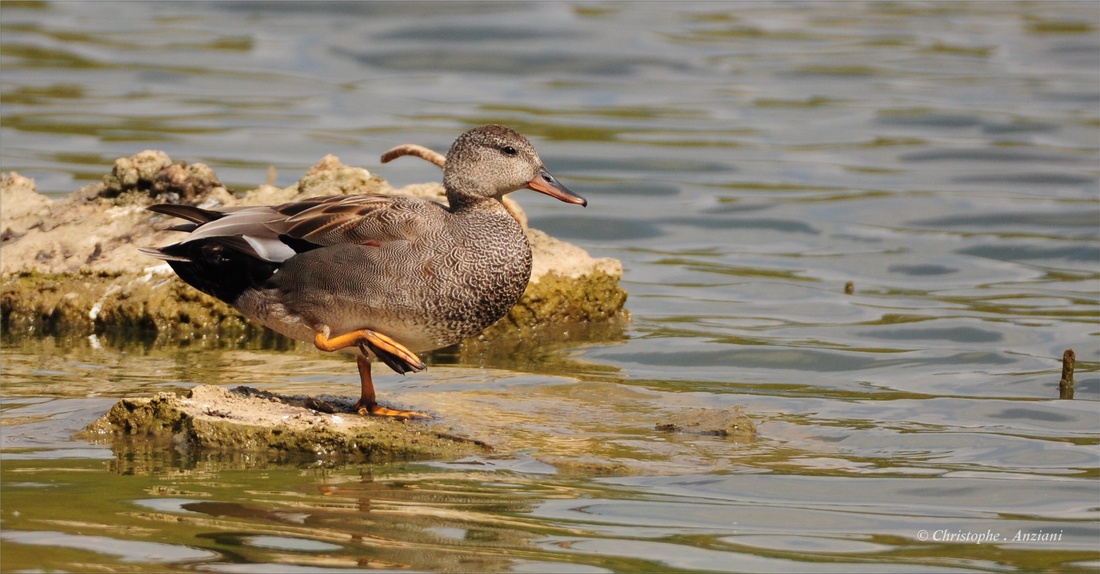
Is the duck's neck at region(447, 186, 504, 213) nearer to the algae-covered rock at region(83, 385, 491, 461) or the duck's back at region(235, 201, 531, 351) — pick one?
the duck's back at region(235, 201, 531, 351)

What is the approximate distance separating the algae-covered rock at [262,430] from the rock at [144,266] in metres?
2.60

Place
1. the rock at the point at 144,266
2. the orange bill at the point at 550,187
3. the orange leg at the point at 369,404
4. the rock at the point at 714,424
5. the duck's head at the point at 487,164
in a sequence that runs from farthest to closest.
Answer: the rock at the point at 144,266 → the orange bill at the point at 550,187 → the duck's head at the point at 487,164 → the rock at the point at 714,424 → the orange leg at the point at 369,404

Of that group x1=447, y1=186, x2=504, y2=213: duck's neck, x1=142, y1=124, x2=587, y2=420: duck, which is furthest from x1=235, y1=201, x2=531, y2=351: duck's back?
x1=447, y1=186, x2=504, y2=213: duck's neck

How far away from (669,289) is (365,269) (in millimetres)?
5516

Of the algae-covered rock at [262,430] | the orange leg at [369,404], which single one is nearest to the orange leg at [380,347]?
the orange leg at [369,404]

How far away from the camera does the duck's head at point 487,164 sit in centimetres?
709

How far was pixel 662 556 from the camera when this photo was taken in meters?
5.43

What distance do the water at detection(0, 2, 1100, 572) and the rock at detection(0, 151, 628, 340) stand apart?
12.0 inches

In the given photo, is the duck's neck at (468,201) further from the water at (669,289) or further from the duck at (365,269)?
the water at (669,289)

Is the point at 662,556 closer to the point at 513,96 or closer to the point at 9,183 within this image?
the point at 9,183

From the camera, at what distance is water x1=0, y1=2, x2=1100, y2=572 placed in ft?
18.7

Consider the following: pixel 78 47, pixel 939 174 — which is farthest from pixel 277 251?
pixel 78 47

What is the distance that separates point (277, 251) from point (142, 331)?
8.89 feet

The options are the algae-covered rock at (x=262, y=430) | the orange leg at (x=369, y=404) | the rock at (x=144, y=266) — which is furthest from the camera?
the rock at (x=144, y=266)
